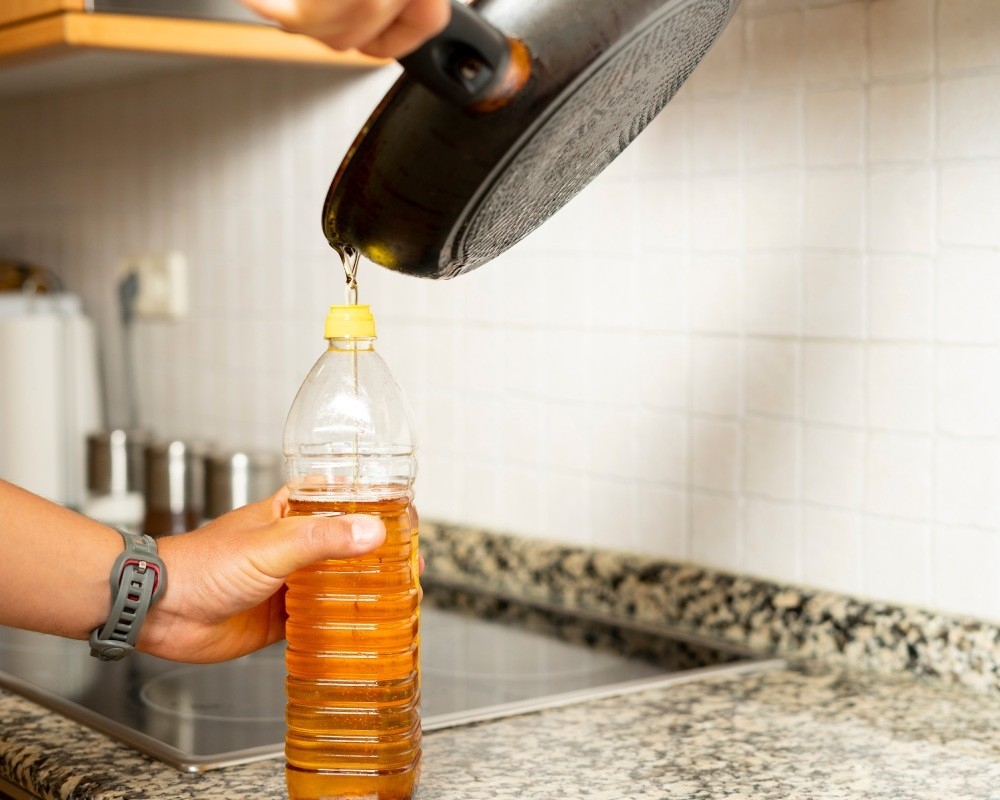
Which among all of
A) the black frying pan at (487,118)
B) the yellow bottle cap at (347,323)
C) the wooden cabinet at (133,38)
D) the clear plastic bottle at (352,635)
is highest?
the wooden cabinet at (133,38)

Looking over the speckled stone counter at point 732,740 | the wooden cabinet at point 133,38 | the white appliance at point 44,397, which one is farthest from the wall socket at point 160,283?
the speckled stone counter at point 732,740

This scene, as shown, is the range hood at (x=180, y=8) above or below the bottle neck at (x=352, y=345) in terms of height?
above

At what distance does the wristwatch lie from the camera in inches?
35.9

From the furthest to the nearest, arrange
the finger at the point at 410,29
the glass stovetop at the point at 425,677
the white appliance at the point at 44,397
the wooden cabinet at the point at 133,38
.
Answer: the white appliance at the point at 44,397 < the wooden cabinet at the point at 133,38 < the glass stovetop at the point at 425,677 < the finger at the point at 410,29

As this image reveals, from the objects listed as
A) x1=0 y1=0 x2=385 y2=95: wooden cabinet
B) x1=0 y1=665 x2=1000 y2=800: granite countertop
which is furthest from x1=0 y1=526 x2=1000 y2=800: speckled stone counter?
x1=0 y1=0 x2=385 y2=95: wooden cabinet

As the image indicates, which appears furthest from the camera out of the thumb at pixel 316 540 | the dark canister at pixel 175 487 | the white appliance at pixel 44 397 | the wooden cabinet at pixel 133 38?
the white appliance at pixel 44 397

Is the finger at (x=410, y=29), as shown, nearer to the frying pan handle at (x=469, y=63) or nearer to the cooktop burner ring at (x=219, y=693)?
the frying pan handle at (x=469, y=63)

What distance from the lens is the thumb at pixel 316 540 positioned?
84 cm

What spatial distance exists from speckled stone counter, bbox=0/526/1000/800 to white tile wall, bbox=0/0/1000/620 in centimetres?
4

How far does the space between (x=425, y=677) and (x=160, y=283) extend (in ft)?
3.82

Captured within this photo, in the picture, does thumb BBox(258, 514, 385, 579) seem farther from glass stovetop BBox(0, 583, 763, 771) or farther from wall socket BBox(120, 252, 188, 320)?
wall socket BBox(120, 252, 188, 320)

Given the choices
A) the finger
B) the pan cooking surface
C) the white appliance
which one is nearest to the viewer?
the finger

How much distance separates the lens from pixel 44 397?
2158mm

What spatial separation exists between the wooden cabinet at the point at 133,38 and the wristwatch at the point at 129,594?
72cm
